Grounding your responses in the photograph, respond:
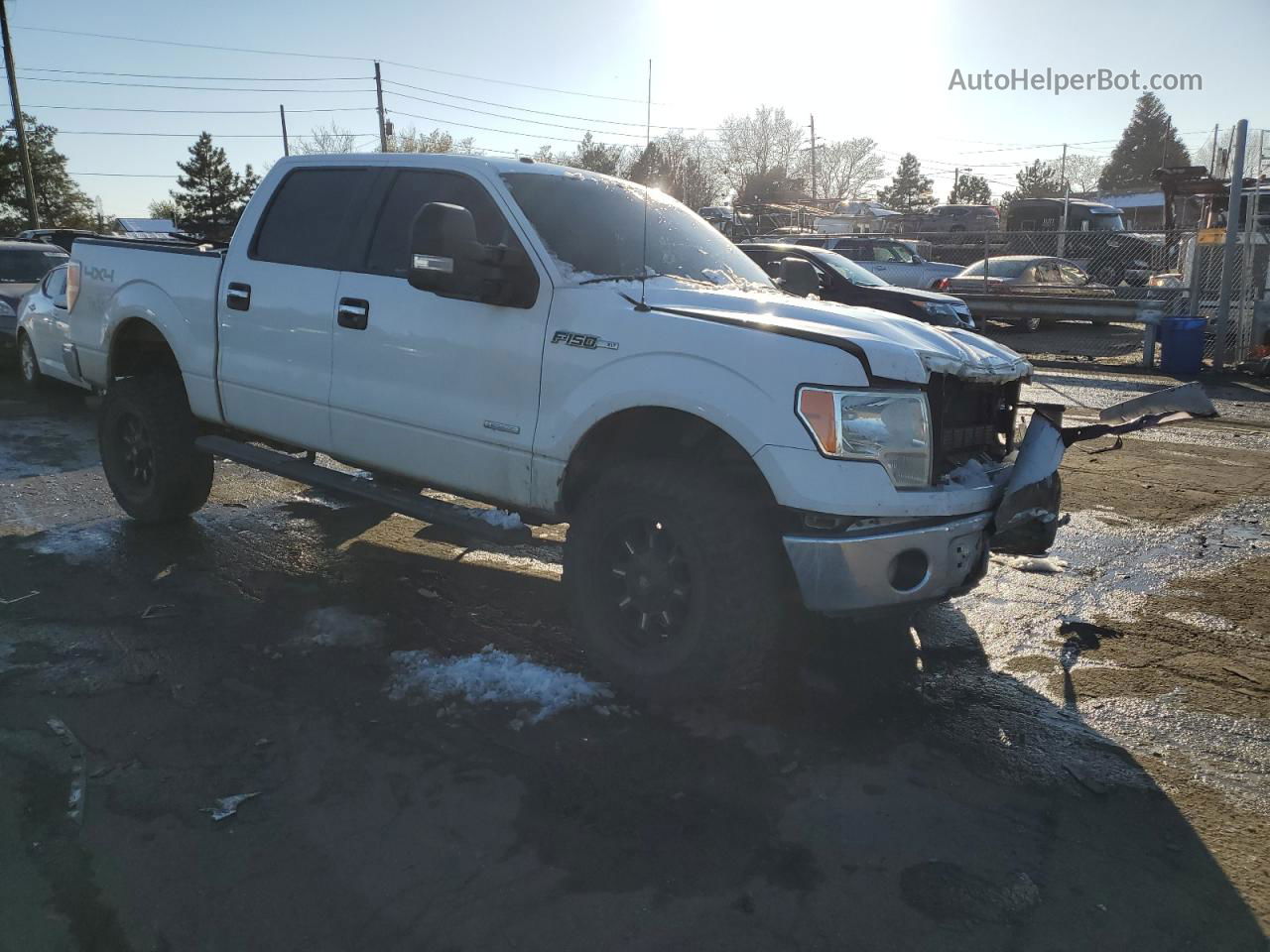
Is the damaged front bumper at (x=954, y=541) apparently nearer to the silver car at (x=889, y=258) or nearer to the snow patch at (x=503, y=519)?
the snow patch at (x=503, y=519)

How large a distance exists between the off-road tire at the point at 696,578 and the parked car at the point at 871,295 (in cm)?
840

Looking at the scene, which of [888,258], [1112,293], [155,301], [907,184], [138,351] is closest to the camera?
[155,301]

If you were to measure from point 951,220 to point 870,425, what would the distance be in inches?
1357

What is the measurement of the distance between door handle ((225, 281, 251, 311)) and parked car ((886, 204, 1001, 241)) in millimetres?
31404

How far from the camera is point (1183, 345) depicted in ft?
48.7

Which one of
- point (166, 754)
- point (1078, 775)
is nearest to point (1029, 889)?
point (1078, 775)

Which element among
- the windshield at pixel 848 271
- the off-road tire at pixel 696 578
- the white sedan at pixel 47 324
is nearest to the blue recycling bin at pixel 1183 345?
the windshield at pixel 848 271

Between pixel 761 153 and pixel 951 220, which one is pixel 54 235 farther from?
pixel 761 153

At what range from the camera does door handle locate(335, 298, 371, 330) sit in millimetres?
4688

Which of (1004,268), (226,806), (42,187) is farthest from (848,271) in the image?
(42,187)

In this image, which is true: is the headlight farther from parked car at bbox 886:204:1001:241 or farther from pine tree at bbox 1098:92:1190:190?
pine tree at bbox 1098:92:1190:190

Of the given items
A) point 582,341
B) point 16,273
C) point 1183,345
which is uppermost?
point 16,273

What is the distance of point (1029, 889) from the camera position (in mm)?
2719

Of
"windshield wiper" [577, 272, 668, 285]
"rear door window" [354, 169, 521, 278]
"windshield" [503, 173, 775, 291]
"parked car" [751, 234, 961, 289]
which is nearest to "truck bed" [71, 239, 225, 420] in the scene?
"rear door window" [354, 169, 521, 278]
